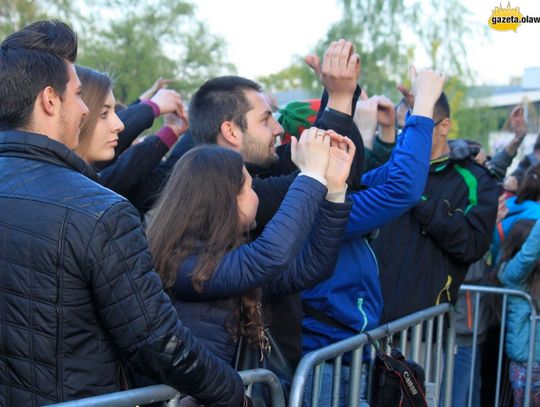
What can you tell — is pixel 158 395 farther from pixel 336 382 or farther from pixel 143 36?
pixel 143 36

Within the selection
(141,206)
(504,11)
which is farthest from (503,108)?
(141,206)

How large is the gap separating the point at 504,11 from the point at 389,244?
91.6 inches

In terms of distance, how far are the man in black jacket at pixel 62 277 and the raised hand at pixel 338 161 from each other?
900 millimetres

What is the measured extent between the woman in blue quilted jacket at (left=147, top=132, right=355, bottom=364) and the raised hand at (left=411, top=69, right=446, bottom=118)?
70 cm

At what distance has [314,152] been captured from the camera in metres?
2.62

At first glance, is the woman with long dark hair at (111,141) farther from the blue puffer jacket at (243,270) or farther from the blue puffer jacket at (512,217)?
the blue puffer jacket at (512,217)

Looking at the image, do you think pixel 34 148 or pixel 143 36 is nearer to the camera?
pixel 34 148

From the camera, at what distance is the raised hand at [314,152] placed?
8.54 feet

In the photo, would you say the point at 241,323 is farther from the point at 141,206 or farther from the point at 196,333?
the point at 141,206

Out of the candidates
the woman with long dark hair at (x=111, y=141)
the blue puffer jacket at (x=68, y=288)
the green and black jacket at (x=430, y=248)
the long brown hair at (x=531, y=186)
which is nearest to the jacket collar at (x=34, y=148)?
the blue puffer jacket at (x=68, y=288)

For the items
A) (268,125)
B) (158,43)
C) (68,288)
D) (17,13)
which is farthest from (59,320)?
(158,43)

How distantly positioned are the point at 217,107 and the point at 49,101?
1.25 m

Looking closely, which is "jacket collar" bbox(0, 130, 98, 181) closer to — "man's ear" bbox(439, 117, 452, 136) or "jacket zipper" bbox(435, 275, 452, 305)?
"jacket zipper" bbox(435, 275, 452, 305)

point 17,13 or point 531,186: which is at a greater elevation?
point 17,13
